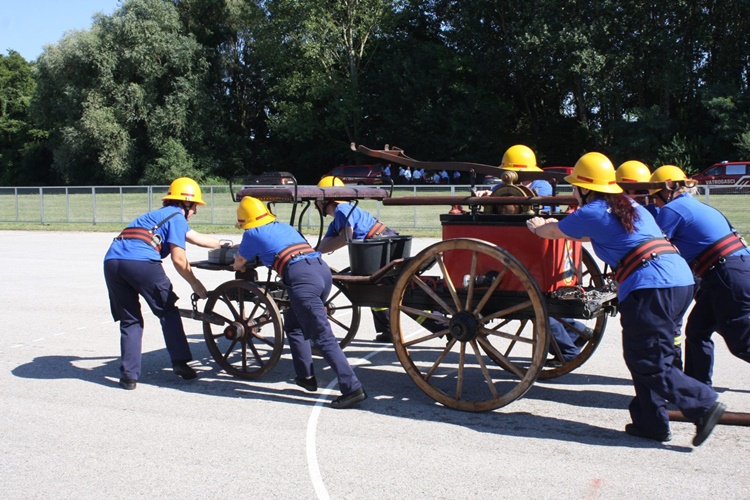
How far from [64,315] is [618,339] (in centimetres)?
671

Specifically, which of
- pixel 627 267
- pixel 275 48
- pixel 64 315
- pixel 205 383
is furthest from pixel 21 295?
pixel 275 48

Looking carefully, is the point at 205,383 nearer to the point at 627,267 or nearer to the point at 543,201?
the point at 543,201

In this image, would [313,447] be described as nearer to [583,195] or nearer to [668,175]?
[583,195]

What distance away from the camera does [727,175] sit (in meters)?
32.6

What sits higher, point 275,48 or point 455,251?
point 275,48

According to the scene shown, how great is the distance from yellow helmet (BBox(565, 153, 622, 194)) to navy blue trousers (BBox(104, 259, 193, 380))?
3.56m

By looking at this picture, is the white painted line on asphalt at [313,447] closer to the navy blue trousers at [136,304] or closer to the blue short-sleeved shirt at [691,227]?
the navy blue trousers at [136,304]

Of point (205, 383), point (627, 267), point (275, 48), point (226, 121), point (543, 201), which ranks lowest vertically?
point (205, 383)

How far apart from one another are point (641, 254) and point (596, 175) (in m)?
0.60

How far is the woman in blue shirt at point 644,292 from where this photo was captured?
16.1 ft

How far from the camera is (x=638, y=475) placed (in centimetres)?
457

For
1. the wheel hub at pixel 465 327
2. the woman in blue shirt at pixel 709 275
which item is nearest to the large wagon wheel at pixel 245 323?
the wheel hub at pixel 465 327

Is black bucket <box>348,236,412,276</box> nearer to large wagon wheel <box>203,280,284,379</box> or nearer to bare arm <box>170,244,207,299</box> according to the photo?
large wagon wheel <box>203,280,284,379</box>

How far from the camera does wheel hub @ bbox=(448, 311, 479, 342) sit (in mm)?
5742
